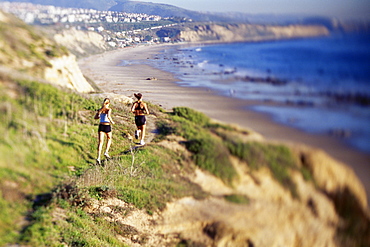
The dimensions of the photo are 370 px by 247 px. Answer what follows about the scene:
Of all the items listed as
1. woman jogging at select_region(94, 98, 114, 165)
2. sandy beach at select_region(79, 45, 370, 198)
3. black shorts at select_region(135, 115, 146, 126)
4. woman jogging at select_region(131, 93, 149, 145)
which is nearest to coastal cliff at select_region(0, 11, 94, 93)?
woman jogging at select_region(94, 98, 114, 165)

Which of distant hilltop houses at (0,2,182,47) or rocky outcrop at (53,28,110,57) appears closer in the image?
distant hilltop houses at (0,2,182,47)

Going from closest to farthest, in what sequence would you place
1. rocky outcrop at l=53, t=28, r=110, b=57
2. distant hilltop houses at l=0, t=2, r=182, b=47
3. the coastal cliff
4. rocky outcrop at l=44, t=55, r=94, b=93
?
the coastal cliff
rocky outcrop at l=44, t=55, r=94, b=93
distant hilltop houses at l=0, t=2, r=182, b=47
rocky outcrop at l=53, t=28, r=110, b=57

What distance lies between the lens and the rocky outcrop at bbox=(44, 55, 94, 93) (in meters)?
4.22

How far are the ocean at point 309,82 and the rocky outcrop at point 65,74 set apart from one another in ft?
7.32

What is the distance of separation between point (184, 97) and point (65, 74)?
6.65 ft

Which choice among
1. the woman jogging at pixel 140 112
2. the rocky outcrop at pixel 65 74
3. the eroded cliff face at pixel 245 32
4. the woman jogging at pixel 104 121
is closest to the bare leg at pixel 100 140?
the woman jogging at pixel 104 121

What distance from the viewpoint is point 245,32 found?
5.07m

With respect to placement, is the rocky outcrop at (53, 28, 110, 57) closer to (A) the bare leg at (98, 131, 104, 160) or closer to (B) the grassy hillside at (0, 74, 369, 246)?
(B) the grassy hillside at (0, 74, 369, 246)

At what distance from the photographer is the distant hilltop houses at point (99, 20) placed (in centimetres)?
491

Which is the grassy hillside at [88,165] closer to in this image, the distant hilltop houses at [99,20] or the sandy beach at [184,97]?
Result: the sandy beach at [184,97]

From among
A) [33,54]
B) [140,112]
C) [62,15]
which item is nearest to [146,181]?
[140,112]

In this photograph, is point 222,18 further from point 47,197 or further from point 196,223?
point 47,197

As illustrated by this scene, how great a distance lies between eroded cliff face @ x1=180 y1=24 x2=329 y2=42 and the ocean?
0.11 meters

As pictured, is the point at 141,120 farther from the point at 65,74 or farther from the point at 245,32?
the point at 245,32
